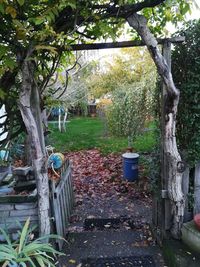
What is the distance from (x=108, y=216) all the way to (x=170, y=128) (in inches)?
79.1

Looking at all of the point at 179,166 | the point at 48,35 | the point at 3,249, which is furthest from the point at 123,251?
the point at 48,35

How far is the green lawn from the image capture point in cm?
837

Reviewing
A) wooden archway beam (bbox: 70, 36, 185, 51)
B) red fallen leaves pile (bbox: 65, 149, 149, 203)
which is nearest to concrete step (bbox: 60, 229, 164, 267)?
red fallen leaves pile (bbox: 65, 149, 149, 203)

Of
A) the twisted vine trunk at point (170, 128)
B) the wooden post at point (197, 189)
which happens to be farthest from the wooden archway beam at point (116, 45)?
the wooden post at point (197, 189)

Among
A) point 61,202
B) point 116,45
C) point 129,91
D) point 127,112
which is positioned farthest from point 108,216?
point 129,91

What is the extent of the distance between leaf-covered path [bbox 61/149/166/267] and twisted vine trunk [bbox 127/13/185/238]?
1.94ft

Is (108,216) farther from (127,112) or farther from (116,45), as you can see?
(127,112)

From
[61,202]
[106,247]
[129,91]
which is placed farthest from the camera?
[129,91]

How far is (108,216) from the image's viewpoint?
4.58 metres

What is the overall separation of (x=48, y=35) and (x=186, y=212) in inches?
98.0

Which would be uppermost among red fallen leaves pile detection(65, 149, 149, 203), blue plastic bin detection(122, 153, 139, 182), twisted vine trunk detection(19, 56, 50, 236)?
twisted vine trunk detection(19, 56, 50, 236)

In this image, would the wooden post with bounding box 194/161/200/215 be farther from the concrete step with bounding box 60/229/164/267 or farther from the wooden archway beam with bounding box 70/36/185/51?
the wooden archway beam with bounding box 70/36/185/51

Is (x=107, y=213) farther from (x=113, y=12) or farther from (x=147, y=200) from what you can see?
(x=113, y=12)

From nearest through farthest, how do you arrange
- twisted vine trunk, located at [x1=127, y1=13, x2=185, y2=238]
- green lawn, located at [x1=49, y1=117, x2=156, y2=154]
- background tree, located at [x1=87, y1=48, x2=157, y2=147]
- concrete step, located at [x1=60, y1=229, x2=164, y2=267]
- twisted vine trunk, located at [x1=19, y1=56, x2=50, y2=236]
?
1. twisted vine trunk, located at [x1=19, y1=56, x2=50, y2=236]
2. twisted vine trunk, located at [x1=127, y1=13, x2=185, y2=238]
3. concrete step, located at [x1=60, y1=229, x2=164, y2=267]
4. green lawn, located at [x1=49, y1=117, x2=156, y2=154]
5. background tree, located at [x1=87, y1=48, x2=157, y2=147]
